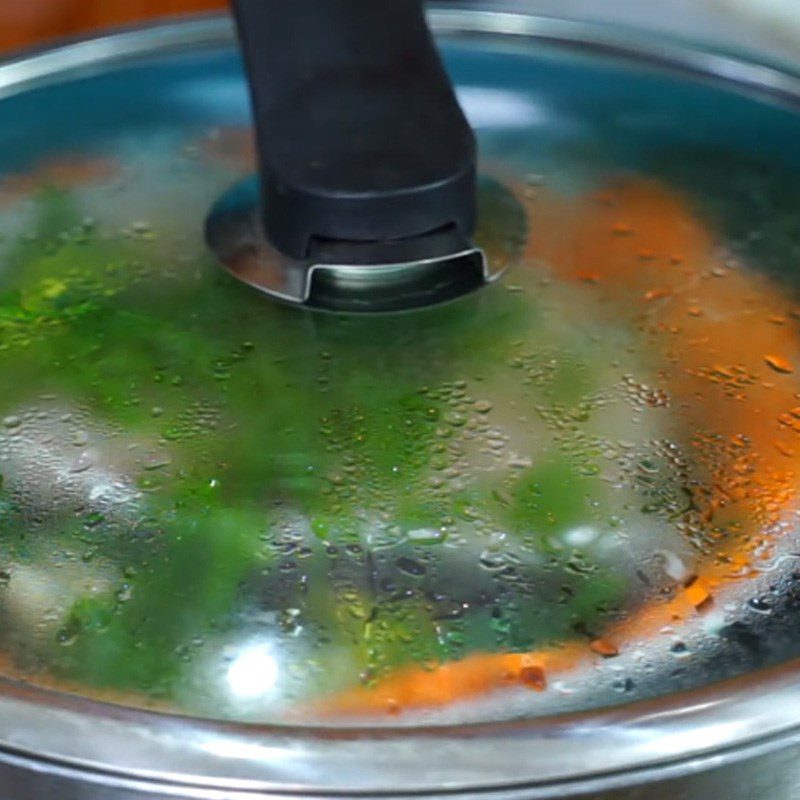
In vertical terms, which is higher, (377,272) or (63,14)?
(377,272)

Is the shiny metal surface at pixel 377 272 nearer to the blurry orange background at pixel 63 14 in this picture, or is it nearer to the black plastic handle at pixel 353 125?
the black plastic handle at pixel 353 125

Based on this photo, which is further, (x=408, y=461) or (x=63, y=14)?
(x=63, y=14)

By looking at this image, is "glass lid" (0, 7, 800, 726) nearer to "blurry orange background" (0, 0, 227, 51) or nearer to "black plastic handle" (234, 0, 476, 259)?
"black plastic handle" (234, 0, 476, 259)

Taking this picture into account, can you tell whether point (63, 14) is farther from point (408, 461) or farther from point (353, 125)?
point (408, 461)

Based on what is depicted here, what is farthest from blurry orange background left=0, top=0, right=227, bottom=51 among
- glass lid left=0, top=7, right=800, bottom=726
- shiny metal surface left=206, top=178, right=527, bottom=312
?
shiny metal surface left=206, top=178, right=527, bottom=312

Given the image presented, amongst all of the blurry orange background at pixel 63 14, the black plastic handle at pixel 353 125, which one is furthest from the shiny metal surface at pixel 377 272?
the blurry orange background at pixel 63 14

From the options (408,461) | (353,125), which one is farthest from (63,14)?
(408,461)

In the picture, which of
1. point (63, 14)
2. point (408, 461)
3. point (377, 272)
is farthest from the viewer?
point (63, 14)
